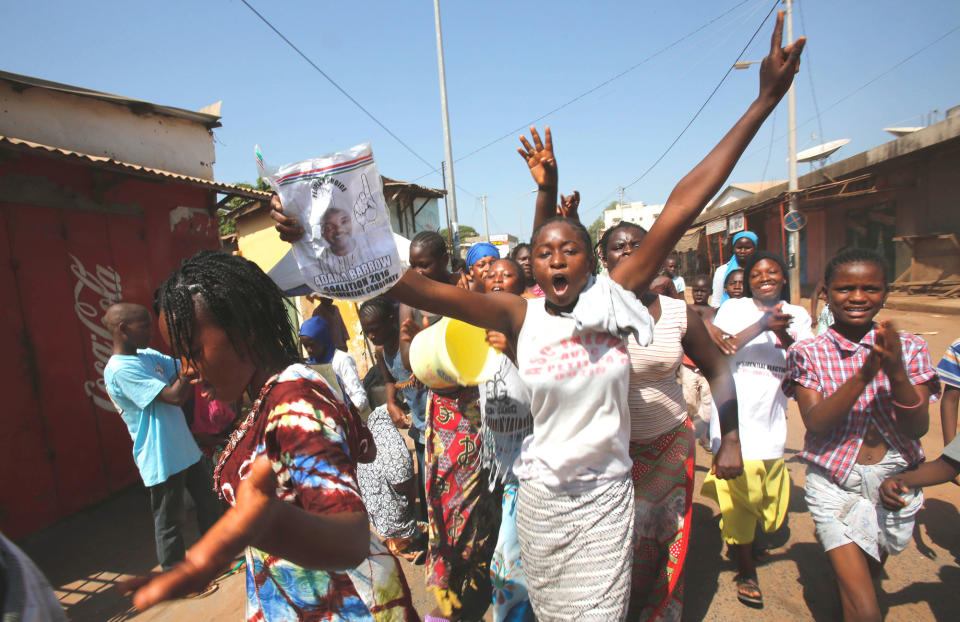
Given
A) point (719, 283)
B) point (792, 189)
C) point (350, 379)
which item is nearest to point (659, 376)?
point (350, 379)

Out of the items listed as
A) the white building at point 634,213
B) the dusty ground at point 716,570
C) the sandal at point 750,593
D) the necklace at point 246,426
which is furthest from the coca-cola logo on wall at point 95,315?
the white building at point 634,213

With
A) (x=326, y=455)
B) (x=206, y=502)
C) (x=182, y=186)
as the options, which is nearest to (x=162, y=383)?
(x=206, y=502)

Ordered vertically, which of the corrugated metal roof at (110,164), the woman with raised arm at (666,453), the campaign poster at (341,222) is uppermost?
the corrugated metal roof at (110,164)

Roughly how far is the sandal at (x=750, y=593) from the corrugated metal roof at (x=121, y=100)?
7.69 meters

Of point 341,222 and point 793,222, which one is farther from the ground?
point 793,222

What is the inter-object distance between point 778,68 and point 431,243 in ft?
7.06

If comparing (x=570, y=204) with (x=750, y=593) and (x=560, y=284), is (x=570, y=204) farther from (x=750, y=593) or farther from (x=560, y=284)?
(x=750, y=593)

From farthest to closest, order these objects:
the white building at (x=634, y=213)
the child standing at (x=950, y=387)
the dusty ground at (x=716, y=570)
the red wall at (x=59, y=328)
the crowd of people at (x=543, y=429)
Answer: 1. the white building at (x=634, y=213)
2. the red wall at (x=59, y=328)
3. the dusty ground at (x=716, y=570)
4. the child standing at (x=950, y=387)
5. the crowd of people at (x=543, y=429)

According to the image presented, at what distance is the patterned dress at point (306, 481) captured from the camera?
1068 millimetres

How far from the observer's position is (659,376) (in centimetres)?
223

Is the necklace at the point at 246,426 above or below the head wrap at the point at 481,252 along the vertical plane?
below

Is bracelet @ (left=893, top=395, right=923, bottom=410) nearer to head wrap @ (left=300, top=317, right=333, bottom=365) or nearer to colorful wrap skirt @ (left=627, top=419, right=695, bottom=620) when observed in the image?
colorful wrap skirt @ (left=627, top=419, right=695, bottom=620)

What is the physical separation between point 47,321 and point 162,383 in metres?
2.35

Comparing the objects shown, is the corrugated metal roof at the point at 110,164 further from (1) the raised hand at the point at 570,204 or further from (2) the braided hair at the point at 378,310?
(1) the raised hand at the point at 570,204
